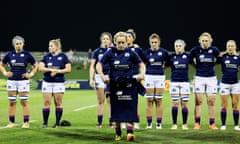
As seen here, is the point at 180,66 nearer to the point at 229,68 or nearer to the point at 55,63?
the point at 229,68

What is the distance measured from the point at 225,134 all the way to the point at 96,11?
30053 millimetres

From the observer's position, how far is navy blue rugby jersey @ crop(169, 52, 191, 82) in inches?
492

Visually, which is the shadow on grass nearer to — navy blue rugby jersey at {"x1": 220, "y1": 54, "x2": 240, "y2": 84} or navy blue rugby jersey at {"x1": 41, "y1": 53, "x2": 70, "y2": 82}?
navy blue rugby jersey at {"x1": 41, "y1": 53, "x2": 70, "y2": 82}

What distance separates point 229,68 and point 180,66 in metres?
1.22

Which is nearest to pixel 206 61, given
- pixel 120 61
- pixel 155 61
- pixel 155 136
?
pixel 155 61

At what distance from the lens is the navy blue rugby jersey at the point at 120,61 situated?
9977 mm

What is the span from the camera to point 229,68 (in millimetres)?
12398

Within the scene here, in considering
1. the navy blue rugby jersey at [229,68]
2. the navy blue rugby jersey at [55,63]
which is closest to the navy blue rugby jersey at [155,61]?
the navy blue rugby jersey at [229,68]

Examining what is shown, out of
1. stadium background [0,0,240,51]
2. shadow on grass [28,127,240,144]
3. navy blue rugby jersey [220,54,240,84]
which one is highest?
stadium background [0,0,240,51]

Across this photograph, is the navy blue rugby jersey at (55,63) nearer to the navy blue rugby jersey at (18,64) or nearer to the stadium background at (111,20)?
the navy blue rugby jersey at (18,64)

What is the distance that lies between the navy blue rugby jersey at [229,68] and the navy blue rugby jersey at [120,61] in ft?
10.7

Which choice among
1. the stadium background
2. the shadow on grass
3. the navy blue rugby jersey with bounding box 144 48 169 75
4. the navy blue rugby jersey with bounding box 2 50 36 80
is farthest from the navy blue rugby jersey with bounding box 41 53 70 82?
the stadium background

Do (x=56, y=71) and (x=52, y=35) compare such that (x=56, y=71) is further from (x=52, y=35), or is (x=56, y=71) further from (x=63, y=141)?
(x=52, y=35)

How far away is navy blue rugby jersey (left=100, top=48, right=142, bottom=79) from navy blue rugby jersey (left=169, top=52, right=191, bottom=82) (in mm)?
2693
